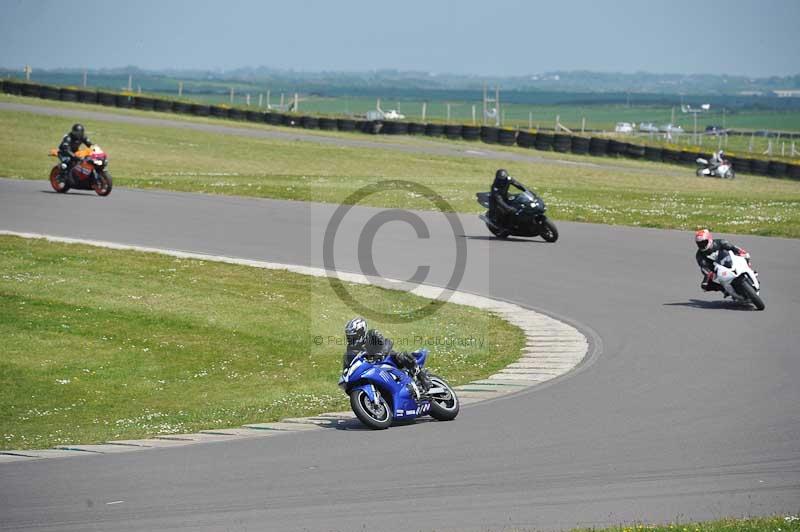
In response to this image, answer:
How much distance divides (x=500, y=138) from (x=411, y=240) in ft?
120

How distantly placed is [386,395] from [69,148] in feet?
72.4

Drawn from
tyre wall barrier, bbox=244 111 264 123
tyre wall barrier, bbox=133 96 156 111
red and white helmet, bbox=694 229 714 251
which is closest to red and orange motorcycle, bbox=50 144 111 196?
red and white helmet, bbox=694 229 714 251

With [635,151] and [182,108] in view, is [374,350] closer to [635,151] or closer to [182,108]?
[635,151]

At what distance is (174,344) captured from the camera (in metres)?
17.0

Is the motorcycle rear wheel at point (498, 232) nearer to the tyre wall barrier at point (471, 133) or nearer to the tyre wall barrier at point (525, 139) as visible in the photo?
the tyre wall barrier at point (525, 139)

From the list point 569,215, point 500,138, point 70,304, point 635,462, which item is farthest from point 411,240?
point 500,138

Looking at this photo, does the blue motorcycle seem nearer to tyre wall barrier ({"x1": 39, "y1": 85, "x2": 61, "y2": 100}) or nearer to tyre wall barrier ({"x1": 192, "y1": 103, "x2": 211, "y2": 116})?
tyre wall barrier ({"x1": 192, "y1": 103, "x2": 211, "y2": 116})

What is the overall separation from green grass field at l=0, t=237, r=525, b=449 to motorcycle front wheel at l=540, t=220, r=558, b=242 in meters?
6.41

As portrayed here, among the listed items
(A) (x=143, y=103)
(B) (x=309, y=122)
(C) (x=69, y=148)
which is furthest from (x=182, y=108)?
(C) (x=69, y=148)

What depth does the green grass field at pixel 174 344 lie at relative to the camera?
13758mm

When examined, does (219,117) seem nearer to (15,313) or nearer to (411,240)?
(411,240)

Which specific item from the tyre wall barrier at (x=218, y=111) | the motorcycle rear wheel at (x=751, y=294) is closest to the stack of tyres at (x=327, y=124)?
the tyre wall barrier at (x=218, y=111)

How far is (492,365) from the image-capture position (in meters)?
15.7

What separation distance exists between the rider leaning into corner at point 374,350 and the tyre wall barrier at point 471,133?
52.1 meters
